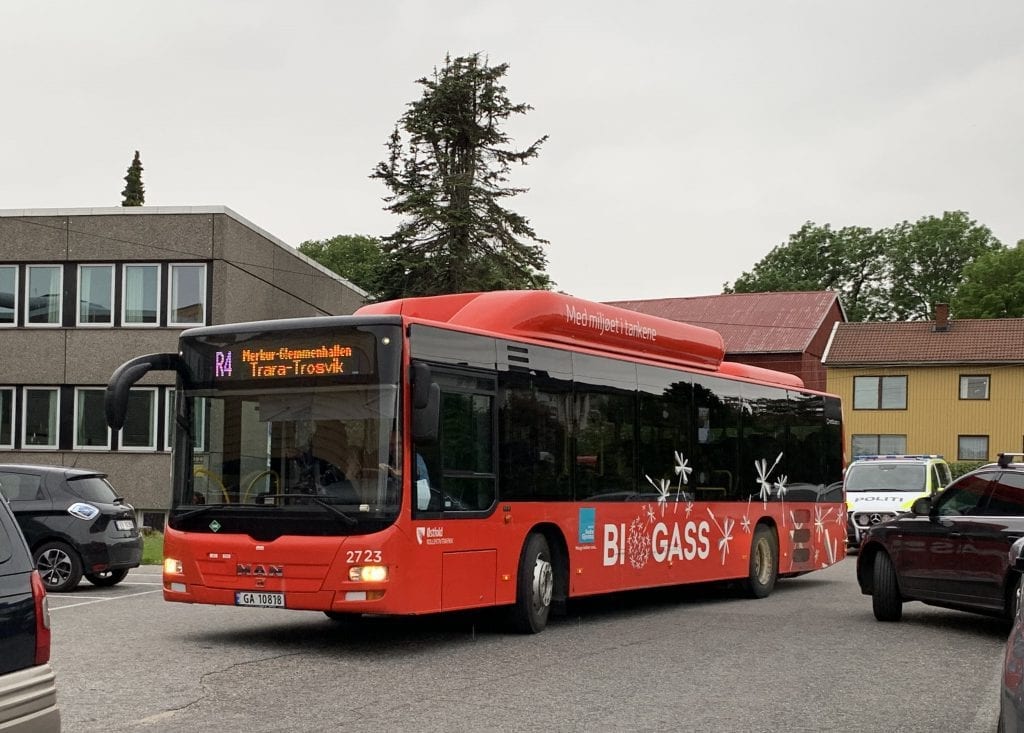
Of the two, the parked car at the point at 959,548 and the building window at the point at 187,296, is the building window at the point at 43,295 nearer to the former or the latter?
the building window at the point at 187,296

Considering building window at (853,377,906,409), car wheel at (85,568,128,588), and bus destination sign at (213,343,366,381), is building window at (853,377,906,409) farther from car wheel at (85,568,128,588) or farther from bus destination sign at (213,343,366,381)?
bus destination sign at (213,343,366,381)

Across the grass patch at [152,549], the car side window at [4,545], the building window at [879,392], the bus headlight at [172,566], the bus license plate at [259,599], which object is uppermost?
the building window at [879,392]

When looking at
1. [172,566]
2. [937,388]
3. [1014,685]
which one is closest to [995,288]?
[937,388]

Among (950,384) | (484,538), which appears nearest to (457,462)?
(484,538)

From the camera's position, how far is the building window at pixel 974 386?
63719 mm

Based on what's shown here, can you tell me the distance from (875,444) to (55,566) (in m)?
52.7

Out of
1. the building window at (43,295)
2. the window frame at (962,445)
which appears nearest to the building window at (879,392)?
the window frame at (962,445)

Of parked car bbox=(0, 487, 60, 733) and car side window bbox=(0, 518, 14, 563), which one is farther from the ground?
car side window bbox=(0, 518, 14, 563)

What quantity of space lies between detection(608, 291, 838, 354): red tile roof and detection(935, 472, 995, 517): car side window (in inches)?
2061

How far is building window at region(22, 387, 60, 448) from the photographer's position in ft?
111

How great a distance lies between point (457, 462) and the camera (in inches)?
472

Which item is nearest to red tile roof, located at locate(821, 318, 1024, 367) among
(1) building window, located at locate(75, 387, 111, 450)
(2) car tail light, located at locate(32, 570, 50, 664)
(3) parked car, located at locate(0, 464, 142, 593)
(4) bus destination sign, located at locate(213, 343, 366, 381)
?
(1) building window, located at locate(75, 387, 111, 450)

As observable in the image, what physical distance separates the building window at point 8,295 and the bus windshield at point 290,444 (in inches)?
945

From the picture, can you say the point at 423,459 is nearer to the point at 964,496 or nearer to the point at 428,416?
the point at 428,416
